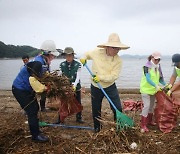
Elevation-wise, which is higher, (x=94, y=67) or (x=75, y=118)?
(x=94, y=67)

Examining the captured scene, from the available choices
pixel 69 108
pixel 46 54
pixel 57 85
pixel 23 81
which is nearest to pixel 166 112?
pixel 69 108

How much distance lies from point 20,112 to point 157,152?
4043 mm

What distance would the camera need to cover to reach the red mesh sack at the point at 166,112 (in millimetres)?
5422

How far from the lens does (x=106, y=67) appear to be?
491cm

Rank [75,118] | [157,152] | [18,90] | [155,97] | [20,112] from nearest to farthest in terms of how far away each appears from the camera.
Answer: [157,152]
[18,90]
[155,97]
[75,118]
[20,112]

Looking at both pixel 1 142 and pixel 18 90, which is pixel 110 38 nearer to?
pixel 18 90

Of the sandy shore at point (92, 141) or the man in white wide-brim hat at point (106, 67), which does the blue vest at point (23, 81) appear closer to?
the sandy shore at point (92, 141)

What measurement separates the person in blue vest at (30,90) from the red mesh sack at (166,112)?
7.30ft

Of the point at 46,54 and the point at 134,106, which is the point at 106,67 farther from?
the point at 134,106

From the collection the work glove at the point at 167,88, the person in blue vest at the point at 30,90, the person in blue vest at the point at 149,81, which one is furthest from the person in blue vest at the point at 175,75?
the person in blue vest at the point at 30,90

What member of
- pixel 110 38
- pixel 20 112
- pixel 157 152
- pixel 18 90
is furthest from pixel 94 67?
pixel 20 112

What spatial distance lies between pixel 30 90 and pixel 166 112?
2.63m

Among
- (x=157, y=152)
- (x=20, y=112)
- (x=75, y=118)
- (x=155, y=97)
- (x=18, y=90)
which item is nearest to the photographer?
(x=157, y=152)

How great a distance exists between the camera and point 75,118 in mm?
6562
